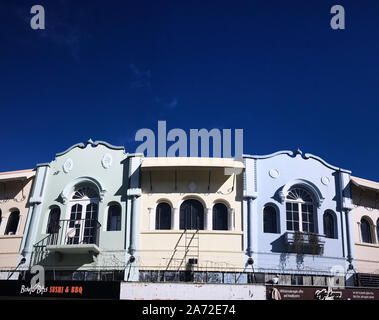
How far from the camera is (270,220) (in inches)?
847

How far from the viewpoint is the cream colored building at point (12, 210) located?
2225 cm

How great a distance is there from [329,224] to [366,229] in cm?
273

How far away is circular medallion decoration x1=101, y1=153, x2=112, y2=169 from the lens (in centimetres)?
2262

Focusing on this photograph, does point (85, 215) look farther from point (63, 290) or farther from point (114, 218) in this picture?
point (63, 290)

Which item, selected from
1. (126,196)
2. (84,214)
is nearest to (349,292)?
(126,196)

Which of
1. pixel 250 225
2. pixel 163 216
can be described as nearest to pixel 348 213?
pixel 250 225

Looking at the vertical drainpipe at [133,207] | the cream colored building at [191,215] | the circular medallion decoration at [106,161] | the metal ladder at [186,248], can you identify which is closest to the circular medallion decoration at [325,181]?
the cream colored building at [191,215]

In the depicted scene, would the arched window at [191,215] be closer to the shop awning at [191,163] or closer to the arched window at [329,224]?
the shop awning at [191,163]

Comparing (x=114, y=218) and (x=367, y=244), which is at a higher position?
(x=114, y=218)

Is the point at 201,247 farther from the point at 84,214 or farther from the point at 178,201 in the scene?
the point at 84,214

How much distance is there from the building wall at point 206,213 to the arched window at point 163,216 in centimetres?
29

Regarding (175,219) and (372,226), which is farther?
(372,226)
